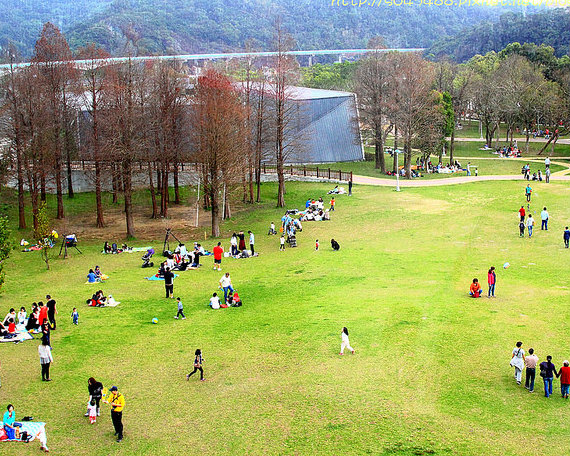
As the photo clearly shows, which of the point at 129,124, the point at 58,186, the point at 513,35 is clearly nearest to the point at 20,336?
the point at 129,124

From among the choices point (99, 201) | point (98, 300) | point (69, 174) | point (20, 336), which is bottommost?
point (20, 336)

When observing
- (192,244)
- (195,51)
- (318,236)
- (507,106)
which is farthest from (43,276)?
(195,51)

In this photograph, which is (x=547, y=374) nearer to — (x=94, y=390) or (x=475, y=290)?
(x=475, y=290)

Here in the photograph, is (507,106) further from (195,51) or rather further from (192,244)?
(195,51)

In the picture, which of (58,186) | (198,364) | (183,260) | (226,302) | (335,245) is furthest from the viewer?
(58,186)

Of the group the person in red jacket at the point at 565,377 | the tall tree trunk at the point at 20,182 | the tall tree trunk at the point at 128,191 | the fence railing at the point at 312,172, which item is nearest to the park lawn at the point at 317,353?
the person in red jacket at the point at 565,377

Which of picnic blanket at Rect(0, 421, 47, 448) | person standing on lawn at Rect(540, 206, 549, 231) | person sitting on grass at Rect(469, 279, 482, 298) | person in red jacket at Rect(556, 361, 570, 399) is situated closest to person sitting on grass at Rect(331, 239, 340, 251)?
person sitting on grass at Rect(469, 279, 482, 298)
